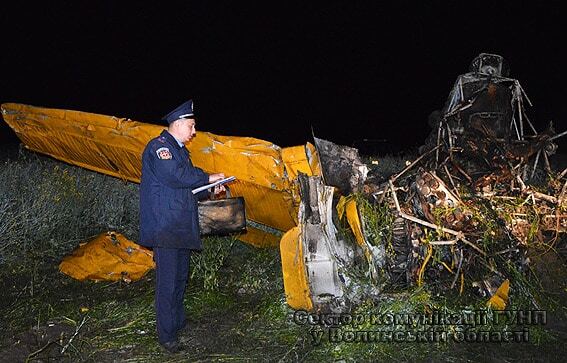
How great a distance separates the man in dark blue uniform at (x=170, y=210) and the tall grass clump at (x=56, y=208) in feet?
9.31

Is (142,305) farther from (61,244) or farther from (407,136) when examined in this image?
(407,136)

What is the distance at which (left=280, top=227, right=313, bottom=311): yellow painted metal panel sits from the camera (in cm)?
447

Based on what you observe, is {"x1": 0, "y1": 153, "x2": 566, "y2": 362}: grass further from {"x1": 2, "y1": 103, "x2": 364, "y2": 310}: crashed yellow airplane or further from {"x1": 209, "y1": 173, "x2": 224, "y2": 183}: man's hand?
{"x1": 209, "y1": 173, "x2": 224, "y2": 183}: man's hand

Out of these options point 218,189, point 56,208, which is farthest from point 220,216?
point 56,208

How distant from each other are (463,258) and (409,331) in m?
0.88

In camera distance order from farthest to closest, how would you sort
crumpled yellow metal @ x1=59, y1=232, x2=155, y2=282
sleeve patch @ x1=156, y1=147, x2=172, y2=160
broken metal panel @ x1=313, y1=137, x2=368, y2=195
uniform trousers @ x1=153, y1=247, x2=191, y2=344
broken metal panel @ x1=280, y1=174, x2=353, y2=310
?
1. crumpled yellow metal @ x1=59, y1=232, x2=155, y2=282
2. broken metal panel @ x1=313, y1=137, x2=368, y2=195
3. broken metal panel @ x1=280, y1=174, x2=353, y2=310
4. uniform trousers @ x1=153, y1=247, x2=191, y2=344
5. sleeve patch @ x1=156, y1=147, x2=172, y2=160

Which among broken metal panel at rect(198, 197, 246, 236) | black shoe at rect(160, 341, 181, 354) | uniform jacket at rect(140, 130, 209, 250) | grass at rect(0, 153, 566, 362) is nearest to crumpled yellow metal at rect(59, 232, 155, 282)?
grass at rect(0, 153, 566, 362)

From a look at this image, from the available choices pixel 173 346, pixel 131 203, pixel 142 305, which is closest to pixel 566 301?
pixel 173 346

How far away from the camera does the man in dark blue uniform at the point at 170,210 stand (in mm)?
4203

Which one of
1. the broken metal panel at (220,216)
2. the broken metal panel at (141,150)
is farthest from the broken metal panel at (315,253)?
the broken metal panel at (220,216)

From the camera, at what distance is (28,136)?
6.50 metres

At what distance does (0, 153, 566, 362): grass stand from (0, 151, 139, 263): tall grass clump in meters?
0.02

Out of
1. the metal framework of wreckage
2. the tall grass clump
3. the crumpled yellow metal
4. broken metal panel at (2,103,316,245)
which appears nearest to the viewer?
the metal framework of wreckage

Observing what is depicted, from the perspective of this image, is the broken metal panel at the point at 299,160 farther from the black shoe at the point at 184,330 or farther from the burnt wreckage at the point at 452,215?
the black shoe at the point at 184,330
